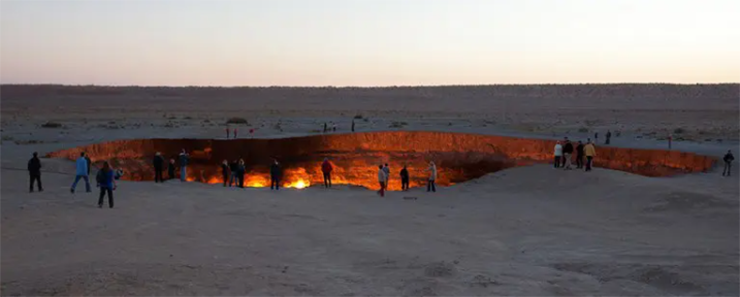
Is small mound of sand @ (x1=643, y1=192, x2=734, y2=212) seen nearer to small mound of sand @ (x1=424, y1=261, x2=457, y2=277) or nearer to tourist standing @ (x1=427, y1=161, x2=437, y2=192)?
tourist standing @ (x1=427, y1=161, x2=437, y2=192)

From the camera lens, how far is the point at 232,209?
49.4 feet

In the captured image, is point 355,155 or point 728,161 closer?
point 728,161

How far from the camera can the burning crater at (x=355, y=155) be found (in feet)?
92.5

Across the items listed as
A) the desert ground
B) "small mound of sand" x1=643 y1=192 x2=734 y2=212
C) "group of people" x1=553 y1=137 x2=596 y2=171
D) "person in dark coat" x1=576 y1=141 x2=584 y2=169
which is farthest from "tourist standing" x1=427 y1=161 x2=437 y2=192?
"small mound of sand" x1=643 y1=192 x2=734 y2=212

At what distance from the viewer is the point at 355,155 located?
108 feet

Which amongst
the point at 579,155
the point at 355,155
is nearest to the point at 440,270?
the point at 579,155

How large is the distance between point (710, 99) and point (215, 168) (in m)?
99.2

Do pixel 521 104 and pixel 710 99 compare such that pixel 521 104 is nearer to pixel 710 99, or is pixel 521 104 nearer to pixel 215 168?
pixel 710 99

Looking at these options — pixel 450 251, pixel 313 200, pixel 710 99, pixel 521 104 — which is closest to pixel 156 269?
pixel 450 251

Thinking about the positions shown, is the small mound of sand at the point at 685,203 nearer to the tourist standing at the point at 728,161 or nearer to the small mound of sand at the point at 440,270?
the tourist standing at the point at 728,161

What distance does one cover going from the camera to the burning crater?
28.2 m

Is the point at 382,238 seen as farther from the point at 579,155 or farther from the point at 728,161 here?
the point at 728,161

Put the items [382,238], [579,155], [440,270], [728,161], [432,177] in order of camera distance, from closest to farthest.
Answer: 1. [440,270]
2. [382,238]
3. [728,161]
4. [432,177]
5. [579,155]

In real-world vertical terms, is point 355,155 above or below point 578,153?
below
